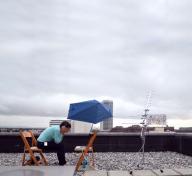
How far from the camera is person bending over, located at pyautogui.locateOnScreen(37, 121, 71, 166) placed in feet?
23.0

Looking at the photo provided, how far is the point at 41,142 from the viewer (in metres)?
7.12

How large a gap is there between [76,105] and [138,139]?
197 inches

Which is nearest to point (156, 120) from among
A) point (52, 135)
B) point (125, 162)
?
point (125, 162)

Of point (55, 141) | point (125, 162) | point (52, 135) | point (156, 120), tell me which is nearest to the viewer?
point (55, 141)

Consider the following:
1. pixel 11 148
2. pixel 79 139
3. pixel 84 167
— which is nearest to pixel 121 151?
pixel 79 139

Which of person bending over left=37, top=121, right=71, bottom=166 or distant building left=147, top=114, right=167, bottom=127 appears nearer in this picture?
person bending over left=37, top=121, right=71, bottom=166

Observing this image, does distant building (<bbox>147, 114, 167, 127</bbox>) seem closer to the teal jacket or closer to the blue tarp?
the blue tarp

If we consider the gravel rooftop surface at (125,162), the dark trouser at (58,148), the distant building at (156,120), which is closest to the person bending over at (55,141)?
the dark trouser at (58,148)

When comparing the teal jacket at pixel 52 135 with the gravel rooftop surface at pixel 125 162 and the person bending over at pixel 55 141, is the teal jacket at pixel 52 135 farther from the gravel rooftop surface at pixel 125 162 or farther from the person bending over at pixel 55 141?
the gravel rooftop surface at pixel 125 162

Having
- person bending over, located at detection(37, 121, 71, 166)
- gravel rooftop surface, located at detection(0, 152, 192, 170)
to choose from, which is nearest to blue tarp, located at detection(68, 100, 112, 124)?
person bending over, located at detection(37, 121, 71, 166)

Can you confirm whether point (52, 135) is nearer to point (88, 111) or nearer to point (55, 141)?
point (55, 141)

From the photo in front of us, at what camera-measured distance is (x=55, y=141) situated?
7.04m

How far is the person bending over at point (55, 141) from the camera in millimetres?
7000

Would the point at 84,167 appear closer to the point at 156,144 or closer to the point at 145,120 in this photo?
the point at 145,120
